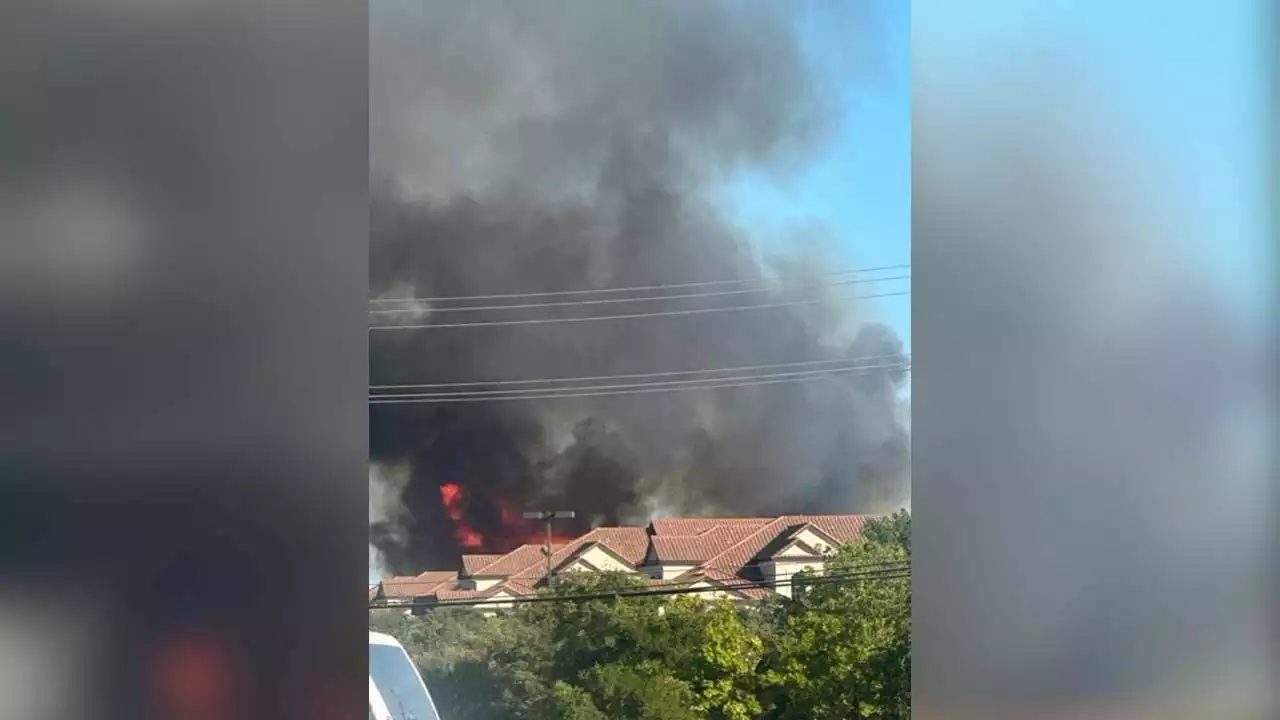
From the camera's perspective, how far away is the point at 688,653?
579 centimetres

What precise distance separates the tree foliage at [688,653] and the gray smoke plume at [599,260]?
0.45 meters

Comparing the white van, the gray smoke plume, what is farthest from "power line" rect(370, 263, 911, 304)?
the white van

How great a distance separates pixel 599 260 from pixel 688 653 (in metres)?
2.12

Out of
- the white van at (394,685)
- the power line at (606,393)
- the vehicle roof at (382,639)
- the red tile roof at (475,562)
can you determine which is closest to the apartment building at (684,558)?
the red tile roof at (475,562)

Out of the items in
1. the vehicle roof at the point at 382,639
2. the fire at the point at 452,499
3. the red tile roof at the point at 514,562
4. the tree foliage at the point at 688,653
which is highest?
the fire at the point at 452,499

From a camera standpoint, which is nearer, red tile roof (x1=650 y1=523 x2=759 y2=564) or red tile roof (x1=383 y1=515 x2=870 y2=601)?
red tile roof (x1=383 y1=515 x2=870 y2=601)

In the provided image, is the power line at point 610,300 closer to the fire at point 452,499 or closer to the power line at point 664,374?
the power line at point 664,374

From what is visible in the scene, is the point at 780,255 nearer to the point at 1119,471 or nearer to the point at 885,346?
the point at 885,346

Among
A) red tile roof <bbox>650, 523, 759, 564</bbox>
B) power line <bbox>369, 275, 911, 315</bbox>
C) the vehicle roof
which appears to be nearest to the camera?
the vehicle roof

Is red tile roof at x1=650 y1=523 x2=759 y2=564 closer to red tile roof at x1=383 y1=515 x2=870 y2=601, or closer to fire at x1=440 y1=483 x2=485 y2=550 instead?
red tile roof at x1=383 y1=515 x2=870 y2=601

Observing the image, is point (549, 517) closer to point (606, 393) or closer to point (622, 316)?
point (606, 393)

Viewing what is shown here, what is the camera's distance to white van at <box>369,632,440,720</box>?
13.7 ft

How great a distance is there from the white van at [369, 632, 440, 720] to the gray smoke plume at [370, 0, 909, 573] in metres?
0.53

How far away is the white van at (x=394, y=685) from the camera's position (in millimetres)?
4168
